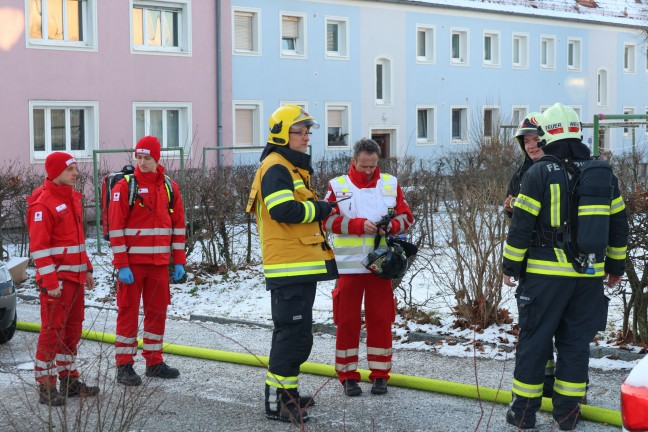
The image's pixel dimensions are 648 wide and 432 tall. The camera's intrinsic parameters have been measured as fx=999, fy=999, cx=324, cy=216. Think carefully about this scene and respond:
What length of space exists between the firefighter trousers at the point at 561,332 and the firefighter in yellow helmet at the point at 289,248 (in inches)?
54.1

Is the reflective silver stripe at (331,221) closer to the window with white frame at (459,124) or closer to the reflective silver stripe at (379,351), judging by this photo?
the reflective silver stripe at (379,351)

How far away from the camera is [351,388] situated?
725 cm

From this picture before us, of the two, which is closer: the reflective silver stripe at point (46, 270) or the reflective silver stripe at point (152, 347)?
the reflective silver stripe at point (46, 270)

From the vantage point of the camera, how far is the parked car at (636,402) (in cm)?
357

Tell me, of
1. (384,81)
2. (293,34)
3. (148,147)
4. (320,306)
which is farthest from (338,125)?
(148,147)

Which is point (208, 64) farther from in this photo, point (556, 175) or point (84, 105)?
point (556, 175)

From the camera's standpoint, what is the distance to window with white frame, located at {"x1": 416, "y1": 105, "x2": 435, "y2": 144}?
3847 cm

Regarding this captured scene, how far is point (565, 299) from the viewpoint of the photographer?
→ 6152 mm

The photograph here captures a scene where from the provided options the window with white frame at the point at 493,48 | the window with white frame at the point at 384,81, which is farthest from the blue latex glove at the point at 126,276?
the window with white frame at the point at 493,48

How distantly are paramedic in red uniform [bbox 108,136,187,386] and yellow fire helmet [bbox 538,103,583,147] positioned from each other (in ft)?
10.2

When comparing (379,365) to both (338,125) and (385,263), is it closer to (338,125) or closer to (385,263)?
(385,263)

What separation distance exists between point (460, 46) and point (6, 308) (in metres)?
32.4

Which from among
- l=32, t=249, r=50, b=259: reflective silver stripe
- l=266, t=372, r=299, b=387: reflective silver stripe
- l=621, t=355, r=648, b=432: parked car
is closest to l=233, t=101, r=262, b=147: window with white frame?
l=32, t=249, r=50, b=259: reflective silver stripe

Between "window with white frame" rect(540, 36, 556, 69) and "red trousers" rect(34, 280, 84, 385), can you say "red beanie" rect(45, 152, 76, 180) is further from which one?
"window with white frame" rect(540, 36, 556, 69)
